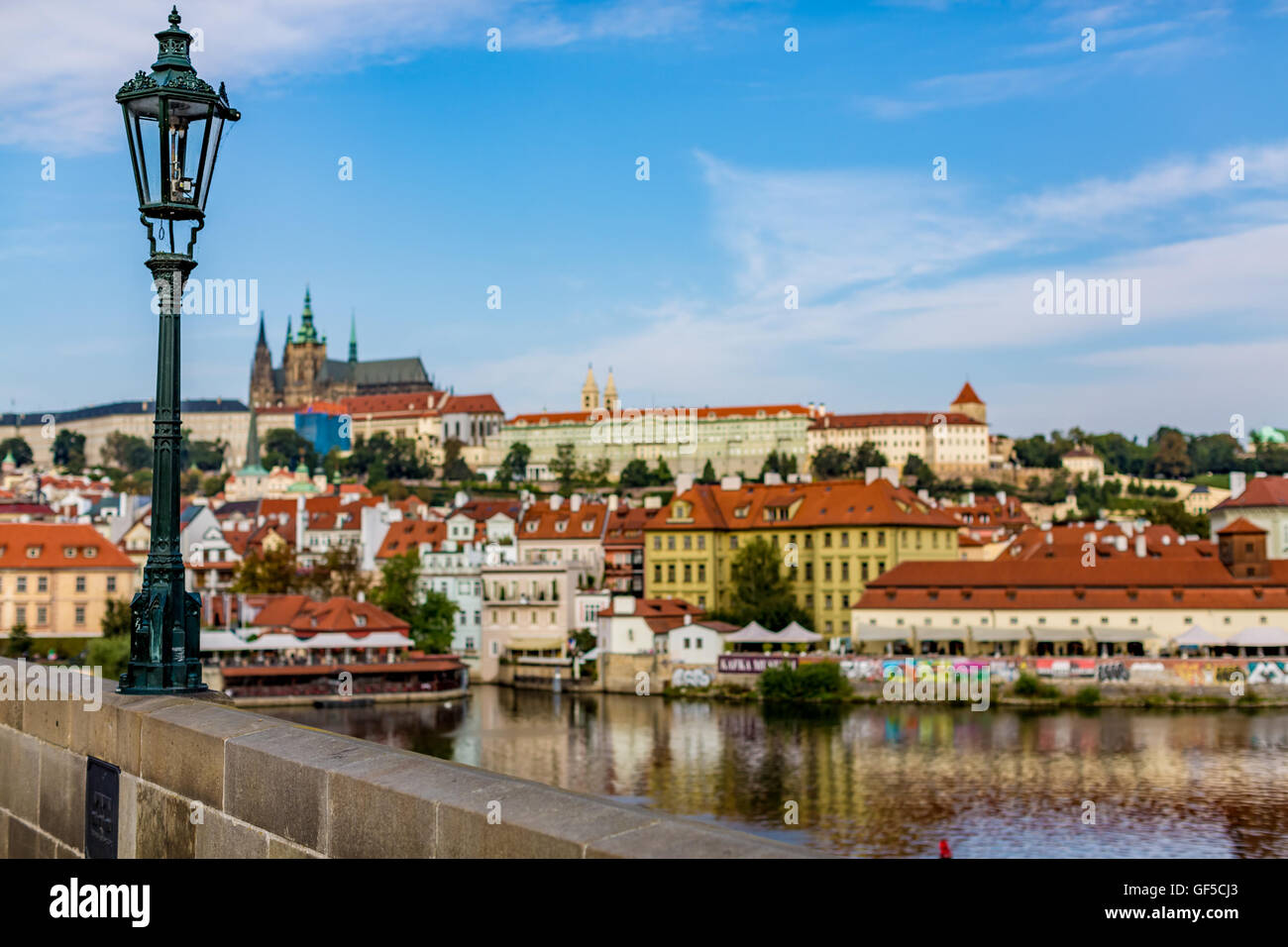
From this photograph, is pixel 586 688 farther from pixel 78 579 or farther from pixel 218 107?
pixel 218 107

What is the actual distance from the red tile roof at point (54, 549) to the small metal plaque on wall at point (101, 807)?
62377 mm

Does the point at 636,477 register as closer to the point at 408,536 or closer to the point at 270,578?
the point at 408,536

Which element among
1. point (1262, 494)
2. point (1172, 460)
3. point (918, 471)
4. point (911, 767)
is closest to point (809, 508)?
point (1262, 494)

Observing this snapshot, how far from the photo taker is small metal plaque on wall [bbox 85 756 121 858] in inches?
309

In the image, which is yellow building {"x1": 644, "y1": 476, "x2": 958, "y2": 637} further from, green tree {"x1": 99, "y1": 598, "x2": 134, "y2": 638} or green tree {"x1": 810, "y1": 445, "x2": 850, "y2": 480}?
green tree {"x1": 810, "y1": 445, "x2": 850, "y2": 480}

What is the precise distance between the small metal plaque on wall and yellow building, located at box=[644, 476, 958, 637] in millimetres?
60560

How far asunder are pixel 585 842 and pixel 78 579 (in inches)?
2669

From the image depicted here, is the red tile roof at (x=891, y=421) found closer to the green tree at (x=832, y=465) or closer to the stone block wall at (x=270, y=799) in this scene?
the green tree at (x=832, y=465)

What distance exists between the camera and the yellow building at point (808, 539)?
2714 inches

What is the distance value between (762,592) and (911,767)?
27322mm

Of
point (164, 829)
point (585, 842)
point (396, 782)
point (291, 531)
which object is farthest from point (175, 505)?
point (291, 531)

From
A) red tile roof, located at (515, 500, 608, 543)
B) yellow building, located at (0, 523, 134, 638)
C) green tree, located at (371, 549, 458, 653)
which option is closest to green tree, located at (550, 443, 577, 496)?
red tile roof, located at (515, 500, 608, 543)

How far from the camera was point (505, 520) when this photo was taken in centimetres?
7812

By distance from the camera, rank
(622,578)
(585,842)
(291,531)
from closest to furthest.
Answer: (585,842) → (622,578) → (291,531)
